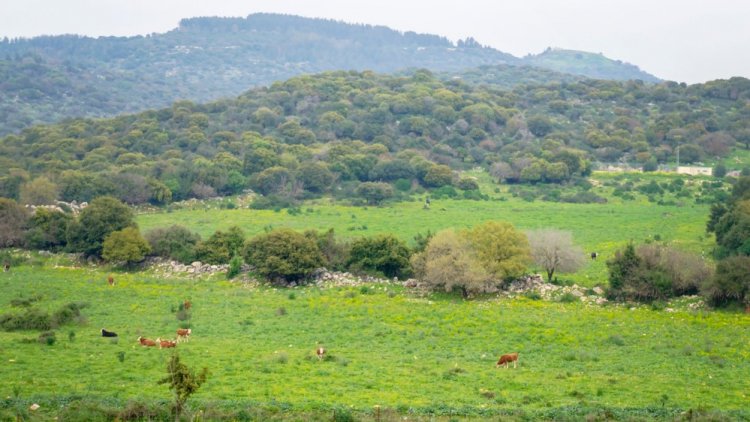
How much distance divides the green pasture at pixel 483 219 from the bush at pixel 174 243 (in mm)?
7615

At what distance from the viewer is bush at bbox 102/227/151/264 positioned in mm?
41812

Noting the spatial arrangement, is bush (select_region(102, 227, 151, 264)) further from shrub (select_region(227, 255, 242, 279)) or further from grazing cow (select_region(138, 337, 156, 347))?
grazing cow (select_region(138, 337, 156, 347))

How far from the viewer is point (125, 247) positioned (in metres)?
41.9

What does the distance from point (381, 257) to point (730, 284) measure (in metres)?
16.3

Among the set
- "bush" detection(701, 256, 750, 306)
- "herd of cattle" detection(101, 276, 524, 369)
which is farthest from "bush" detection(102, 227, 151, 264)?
"bush" detection(701, 256, 750, 306)

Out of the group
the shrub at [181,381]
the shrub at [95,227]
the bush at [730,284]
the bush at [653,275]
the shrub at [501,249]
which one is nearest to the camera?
the shrub at [181,381]

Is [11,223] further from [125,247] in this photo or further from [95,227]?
[125,247]

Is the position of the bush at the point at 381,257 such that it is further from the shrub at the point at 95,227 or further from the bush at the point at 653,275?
the shrub at the point at 95,227

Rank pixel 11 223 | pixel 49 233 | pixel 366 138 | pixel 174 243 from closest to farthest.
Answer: pixel 174 243 < pixel 49 233 < pixel 11 223 < pixel 366 138

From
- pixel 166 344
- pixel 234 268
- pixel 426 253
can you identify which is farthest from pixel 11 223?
pixel 166 344

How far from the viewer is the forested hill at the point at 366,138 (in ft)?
238

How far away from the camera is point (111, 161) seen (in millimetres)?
81000

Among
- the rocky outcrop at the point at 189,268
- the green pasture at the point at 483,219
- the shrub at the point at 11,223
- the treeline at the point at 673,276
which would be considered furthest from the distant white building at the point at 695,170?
the shrub at the point at 11,223

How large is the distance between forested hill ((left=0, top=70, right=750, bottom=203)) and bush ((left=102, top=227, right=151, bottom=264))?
21.9 meters
